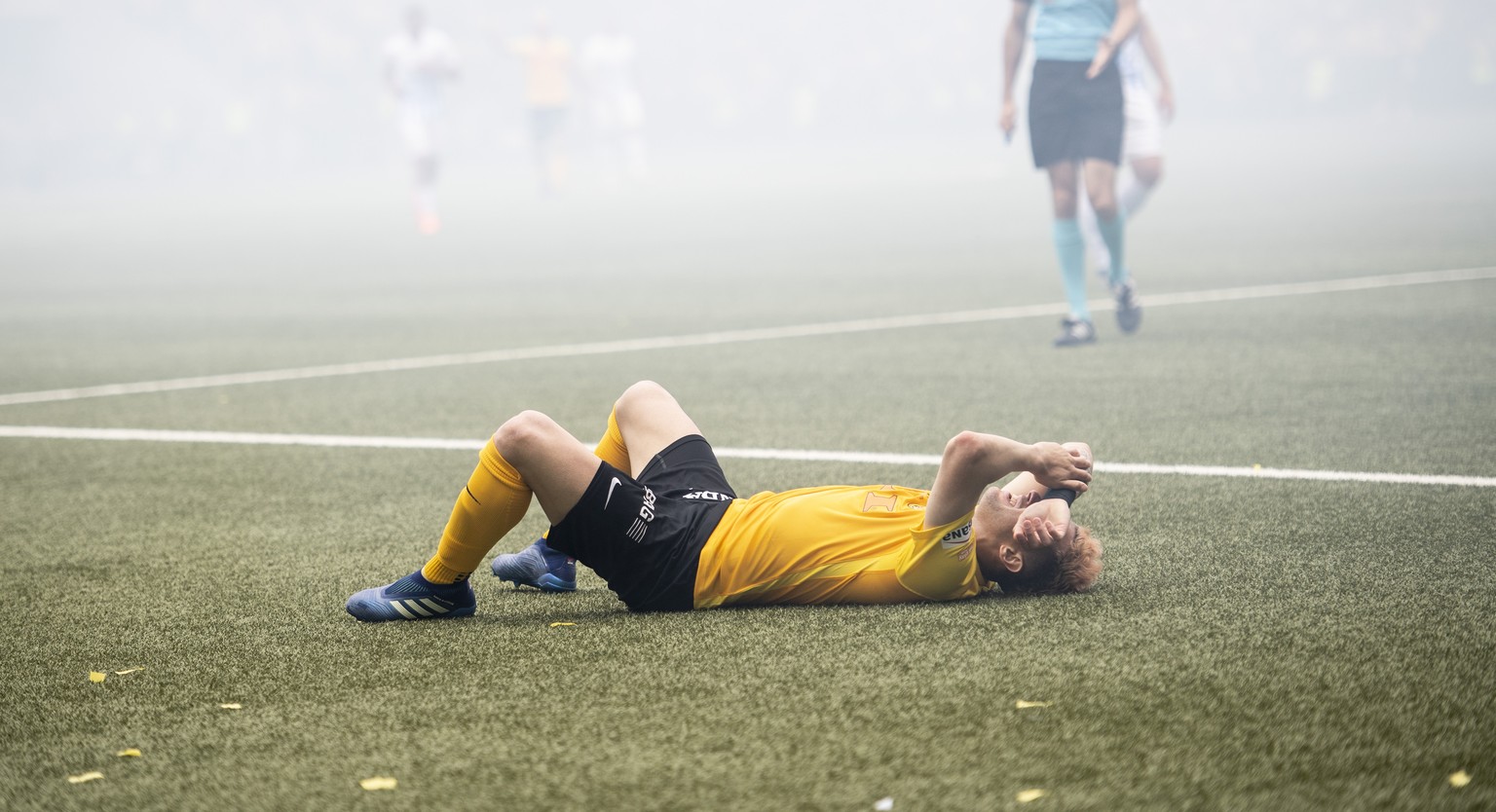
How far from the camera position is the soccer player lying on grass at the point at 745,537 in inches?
138

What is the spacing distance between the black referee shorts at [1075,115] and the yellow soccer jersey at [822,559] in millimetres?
5103

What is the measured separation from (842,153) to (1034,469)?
36120 millimetres

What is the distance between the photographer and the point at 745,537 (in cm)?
362

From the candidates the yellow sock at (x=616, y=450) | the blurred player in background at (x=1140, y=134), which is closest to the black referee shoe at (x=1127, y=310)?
the blurred player in background at (x=1140, y=134)

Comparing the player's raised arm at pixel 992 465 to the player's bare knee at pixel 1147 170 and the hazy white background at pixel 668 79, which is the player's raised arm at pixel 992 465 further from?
the hazy white background at pixel 668 79

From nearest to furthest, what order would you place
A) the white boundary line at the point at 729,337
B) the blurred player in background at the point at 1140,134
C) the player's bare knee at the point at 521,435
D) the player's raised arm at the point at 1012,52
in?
the player's bare knee at the point at 521,435, the white boundary line at the point at 729,337, the player's raised arm at the point at 1012,52, the blurred player in background at the point at 1140,134

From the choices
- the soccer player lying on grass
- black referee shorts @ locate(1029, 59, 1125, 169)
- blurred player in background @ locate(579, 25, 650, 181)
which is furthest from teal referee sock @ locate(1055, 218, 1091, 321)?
blurred player in background @ locate(579, 25, 650, 181)

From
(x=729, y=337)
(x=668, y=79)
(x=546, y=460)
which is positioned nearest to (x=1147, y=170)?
(x=729, y=337)

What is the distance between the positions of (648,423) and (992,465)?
39.5 inches

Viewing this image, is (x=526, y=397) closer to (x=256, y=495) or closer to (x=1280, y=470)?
(x=256, y=495)

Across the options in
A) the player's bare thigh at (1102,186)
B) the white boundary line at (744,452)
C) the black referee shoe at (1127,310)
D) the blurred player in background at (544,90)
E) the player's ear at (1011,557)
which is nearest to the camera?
the player's ear at (1011,557)

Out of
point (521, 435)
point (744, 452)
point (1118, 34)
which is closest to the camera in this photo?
point (521, 435)

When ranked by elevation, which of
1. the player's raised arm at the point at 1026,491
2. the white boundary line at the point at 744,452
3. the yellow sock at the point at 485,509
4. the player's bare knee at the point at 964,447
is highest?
the player's bare knee at the point at 964,447

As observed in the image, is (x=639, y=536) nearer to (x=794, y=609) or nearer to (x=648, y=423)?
(x=794, y=609)
